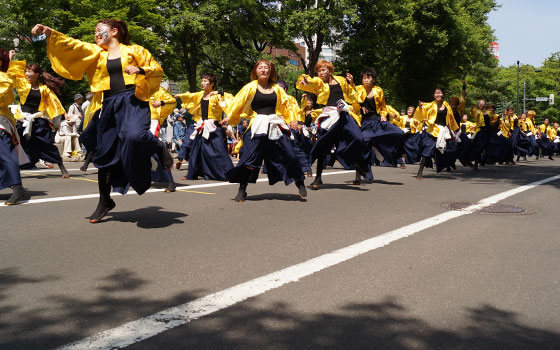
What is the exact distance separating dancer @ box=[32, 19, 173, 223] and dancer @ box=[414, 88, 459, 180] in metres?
8.03

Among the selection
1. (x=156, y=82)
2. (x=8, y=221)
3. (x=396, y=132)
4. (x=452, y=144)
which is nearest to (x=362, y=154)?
(x=396, y=132)

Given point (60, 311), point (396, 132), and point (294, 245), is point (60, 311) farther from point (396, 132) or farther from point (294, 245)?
point (396, 132)

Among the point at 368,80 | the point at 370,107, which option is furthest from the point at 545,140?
the point at 368,80

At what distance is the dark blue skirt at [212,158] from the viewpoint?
1087 cm

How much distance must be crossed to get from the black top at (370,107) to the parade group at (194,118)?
2cm

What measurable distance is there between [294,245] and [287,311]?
1.80 meters

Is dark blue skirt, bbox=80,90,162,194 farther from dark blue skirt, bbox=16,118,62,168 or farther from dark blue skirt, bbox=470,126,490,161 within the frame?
dark blue skirt, bbox=470,126,490,161

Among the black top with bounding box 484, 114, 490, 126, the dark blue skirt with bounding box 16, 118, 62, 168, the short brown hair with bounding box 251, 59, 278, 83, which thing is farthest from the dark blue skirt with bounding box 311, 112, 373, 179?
the black top with bounding box 484, 114, 490, 126

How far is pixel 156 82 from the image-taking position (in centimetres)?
609

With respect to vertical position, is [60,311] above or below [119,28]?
below

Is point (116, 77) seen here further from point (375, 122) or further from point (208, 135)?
point (375, 122)

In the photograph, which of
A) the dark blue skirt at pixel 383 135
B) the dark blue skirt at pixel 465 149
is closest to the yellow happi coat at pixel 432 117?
the dark blue skirt at pixel 383 135

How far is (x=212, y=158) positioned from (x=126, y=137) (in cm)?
517

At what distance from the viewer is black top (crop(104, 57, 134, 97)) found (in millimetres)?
5875
